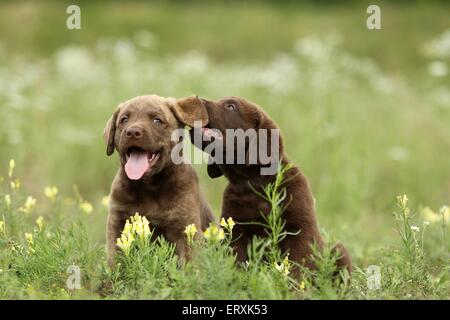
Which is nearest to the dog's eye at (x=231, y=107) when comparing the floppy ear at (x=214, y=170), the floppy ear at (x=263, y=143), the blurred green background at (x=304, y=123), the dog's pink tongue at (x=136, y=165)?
the floppy ear at (x=263, y=143)

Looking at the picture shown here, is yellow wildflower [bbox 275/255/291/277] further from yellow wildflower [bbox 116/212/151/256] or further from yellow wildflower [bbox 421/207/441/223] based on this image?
yellow wildflower [bbox 421/207/441/223]

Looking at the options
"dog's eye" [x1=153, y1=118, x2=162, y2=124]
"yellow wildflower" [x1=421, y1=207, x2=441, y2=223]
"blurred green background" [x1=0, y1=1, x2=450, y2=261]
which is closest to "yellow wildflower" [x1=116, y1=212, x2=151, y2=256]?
"dog's eye" [x1=153, y1=118, x2=162, y2=124]

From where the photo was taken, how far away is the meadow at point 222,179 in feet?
16.7

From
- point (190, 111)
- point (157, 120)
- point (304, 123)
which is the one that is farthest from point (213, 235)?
point (304, 123)

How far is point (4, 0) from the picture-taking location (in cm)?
2161

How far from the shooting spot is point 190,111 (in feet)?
18.3

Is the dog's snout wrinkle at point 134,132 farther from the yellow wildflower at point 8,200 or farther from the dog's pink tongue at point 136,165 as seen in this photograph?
the yellow wildflower at point 8,200

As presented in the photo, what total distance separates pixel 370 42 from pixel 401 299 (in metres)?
16.5

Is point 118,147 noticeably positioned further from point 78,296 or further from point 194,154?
point 194,154

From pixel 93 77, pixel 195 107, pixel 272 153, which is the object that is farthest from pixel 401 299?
pixel 93 77

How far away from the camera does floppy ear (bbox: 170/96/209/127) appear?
5516mm

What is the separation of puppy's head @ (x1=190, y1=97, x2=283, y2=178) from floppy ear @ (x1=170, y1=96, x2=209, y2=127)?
56mm

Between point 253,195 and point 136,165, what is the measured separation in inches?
33.4

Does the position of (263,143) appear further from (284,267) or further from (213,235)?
(213,235)
